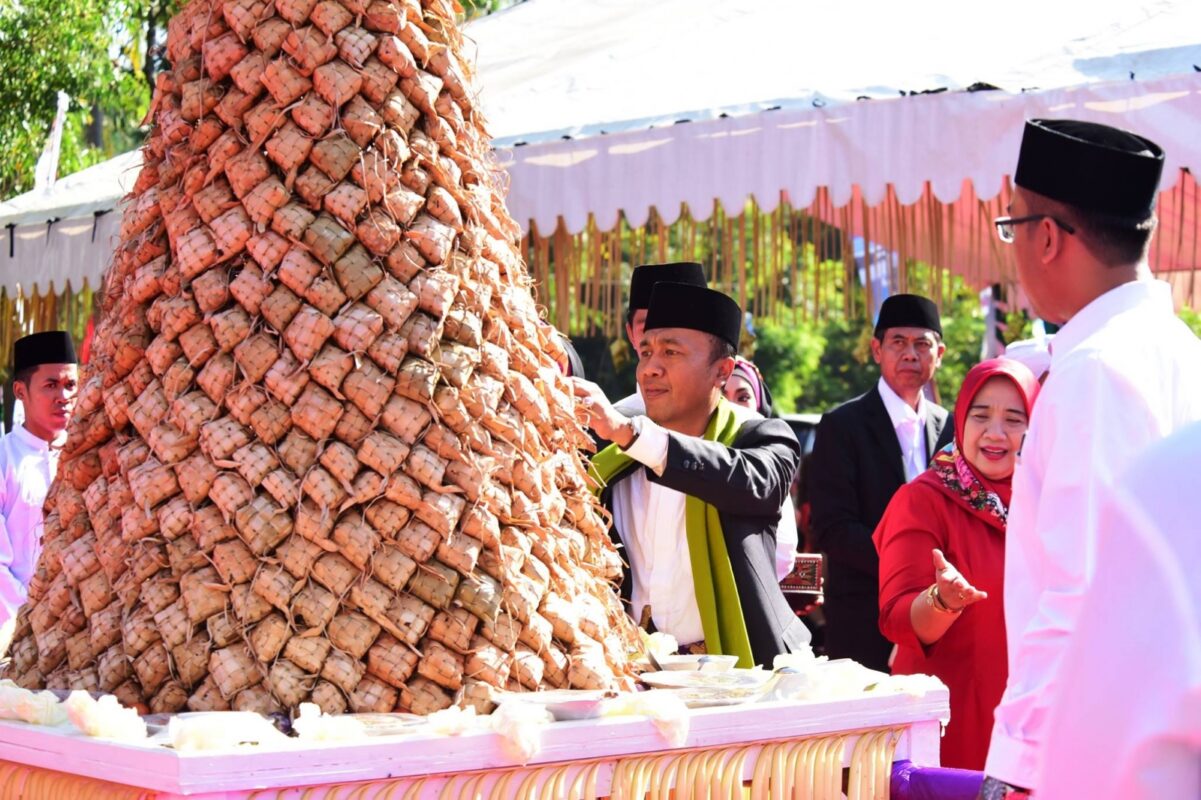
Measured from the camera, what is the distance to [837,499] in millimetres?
5965

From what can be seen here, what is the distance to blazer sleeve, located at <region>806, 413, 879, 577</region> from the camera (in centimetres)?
574

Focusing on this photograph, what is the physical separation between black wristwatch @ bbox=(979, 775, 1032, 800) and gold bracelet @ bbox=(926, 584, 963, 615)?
4.87 ft

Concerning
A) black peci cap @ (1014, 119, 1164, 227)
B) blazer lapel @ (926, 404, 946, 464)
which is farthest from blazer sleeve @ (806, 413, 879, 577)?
black peci cap @ (1014, 119, 1164, 227)

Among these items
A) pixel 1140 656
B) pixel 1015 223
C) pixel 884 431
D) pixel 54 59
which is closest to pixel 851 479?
pixel 884 431

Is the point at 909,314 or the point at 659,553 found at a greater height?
the point at 909,314

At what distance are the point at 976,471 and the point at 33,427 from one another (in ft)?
14.0

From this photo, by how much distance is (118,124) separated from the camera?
13227 millimetres

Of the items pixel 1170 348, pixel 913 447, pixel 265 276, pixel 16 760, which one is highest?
pixel 265 276

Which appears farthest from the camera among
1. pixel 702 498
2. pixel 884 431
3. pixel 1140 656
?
pixel 884 431

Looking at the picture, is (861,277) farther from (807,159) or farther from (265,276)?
(265,276)

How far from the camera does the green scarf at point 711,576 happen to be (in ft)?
12.7

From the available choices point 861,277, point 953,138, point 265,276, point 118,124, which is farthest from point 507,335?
point 118,124

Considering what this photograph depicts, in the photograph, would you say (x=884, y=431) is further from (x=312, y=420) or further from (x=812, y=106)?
(x=312, y=420)

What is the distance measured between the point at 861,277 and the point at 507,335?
16.7ft
